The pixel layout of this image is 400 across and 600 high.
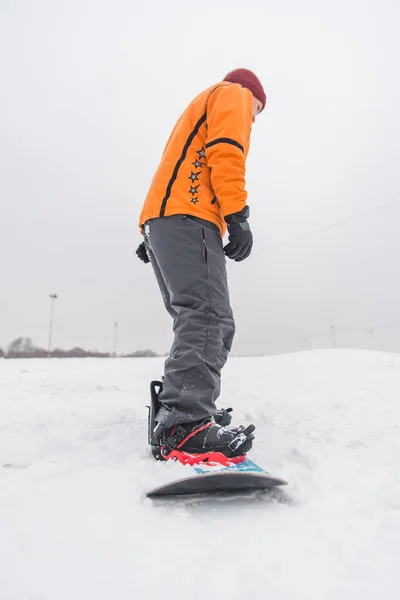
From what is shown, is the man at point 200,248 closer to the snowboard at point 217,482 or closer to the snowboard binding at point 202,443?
the snowboard binding at point 202,443

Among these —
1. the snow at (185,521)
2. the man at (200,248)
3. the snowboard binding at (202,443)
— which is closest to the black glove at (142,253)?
the man at (200,248)

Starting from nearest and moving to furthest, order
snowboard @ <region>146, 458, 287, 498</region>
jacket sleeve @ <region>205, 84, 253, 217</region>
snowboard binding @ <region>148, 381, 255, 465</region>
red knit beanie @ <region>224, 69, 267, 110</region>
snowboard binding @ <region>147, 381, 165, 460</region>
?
1. snowboard @ <region>146, 458, 287, 498</region>
2. snowboard binding @ <region>148, 381, 255, 465</region>
3. snowboard binding @ <region>147, 381, 165, 460</region>
4. jacket sleeve @ <region>205, 84, 253, 217</region>
5. red knit beanie @ <region>224, 69, 267, 110</region>

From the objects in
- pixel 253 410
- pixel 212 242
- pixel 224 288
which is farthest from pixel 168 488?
pixel 253 410

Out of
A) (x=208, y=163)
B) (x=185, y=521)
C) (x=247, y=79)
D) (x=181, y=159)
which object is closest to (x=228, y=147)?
(x=208, y=163)

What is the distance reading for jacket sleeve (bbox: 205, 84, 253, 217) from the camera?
1.77 meters

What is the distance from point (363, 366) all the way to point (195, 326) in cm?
449

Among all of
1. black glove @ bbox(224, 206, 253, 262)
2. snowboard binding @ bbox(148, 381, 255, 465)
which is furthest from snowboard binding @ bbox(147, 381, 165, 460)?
black glove @ bbox(224, 206, 253, 262)

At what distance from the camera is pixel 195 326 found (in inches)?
65.1

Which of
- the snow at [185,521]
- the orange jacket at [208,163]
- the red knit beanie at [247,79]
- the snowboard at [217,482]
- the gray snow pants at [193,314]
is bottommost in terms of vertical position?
the snow at [185,521]

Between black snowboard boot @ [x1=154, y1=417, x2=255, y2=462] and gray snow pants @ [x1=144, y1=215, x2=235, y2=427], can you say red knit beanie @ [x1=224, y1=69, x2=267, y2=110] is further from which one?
black snowboard boot @ [x1=154, y1=417, x2=255, y2=462]

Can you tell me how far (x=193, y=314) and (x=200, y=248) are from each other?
1.07ft

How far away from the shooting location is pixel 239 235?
1.79 meters

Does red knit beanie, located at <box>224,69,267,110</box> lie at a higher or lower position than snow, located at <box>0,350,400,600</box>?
higher

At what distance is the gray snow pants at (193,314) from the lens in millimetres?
1580
